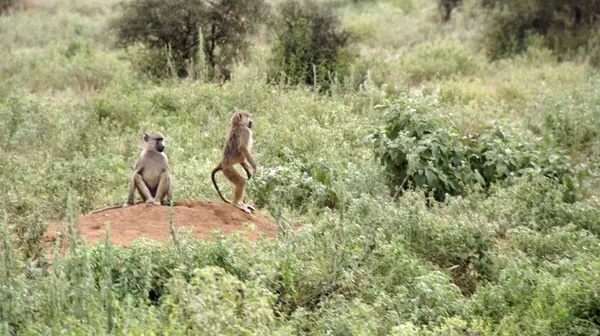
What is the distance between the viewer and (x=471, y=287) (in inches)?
244

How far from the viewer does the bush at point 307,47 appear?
1349 centimetres

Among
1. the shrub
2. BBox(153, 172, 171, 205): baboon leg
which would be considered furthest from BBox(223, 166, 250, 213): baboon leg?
the shrub

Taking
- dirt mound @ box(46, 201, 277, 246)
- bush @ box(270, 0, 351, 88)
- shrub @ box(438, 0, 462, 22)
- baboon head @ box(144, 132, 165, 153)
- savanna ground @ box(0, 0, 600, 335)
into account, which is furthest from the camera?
shrub @ box(438, 0, 462, 22)

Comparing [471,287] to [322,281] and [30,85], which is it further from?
[30,85]

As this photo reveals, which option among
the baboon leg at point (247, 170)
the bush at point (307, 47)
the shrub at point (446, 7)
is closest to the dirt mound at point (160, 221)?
the baboon leg at point (247, 170)

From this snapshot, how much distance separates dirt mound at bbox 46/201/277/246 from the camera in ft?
20.4

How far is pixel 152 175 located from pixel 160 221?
619mm

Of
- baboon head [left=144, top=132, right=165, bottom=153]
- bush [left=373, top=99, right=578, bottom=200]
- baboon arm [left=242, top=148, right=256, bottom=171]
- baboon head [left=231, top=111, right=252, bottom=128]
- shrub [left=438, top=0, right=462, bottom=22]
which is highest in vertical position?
baboon head [left=231, top=111, right=252, bottom=128]

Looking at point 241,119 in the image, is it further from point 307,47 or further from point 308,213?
point 307,47

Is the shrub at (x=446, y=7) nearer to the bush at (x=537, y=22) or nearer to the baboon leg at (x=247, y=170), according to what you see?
the bush at (x=537, y=22)

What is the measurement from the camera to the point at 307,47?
13703mm

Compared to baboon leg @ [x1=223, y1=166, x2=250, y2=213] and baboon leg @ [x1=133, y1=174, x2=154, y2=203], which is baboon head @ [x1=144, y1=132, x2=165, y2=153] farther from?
baboon leg @ [x1=223, y1=166, x2=250, y2=213]

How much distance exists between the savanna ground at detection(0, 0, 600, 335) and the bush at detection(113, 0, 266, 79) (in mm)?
654

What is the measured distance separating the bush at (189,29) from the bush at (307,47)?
998 millimetres
